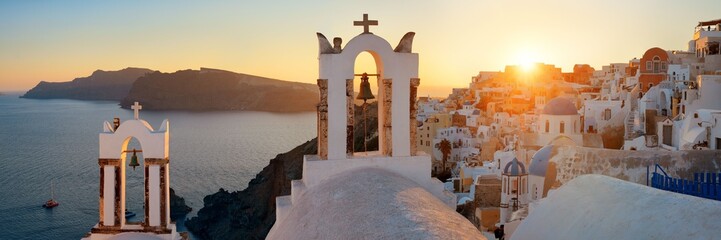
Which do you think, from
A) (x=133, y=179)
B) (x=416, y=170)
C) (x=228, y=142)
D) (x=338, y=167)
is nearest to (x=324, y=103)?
(x=338, y=167)

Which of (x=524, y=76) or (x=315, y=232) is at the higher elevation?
(x=524, y=76)

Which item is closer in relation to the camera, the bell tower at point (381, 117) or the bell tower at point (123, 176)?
the bell tower at point (381, 117)

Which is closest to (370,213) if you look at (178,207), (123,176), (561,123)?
(123,176)

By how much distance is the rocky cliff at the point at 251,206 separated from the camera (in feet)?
120

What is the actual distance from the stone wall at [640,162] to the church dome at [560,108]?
1507 cm

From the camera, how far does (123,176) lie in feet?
21.5

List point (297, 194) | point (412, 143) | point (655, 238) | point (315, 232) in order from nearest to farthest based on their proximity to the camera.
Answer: point (655, 238)
point (315, 232)
point (297, 194)
point (412, 143)

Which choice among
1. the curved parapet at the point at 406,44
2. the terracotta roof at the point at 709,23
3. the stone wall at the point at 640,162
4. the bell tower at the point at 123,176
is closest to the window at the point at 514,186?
the stone wall at the point at 640,162

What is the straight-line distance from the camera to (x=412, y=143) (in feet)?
20.7

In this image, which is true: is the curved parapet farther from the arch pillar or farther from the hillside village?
the hillside village

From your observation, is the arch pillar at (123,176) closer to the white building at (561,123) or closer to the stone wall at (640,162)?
the stone wall at (640,162)

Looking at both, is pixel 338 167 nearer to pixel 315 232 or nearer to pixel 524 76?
pixel 315 232

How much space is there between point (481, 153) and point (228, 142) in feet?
149

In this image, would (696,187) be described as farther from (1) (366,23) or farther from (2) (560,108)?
(2) (560,108)
